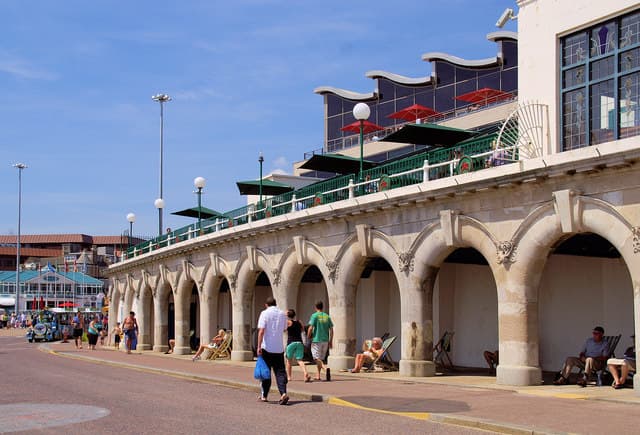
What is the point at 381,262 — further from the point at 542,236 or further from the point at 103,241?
the point at 103,241

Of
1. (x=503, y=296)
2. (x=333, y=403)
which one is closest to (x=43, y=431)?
(x=333, y=403)

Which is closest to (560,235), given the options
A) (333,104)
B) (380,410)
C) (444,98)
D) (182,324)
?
(380,410)

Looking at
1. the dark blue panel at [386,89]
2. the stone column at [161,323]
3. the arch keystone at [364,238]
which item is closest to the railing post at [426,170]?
the arch keystone at [364,238]

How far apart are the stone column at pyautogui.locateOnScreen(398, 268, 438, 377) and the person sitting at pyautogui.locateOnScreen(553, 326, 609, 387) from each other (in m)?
3.93

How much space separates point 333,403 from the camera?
14359 millimetres

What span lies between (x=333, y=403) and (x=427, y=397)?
1.71m

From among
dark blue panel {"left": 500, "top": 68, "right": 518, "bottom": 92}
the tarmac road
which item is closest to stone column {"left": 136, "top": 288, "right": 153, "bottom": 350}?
the tarmac road

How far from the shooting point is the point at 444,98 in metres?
55.2

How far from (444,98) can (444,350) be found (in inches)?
1342

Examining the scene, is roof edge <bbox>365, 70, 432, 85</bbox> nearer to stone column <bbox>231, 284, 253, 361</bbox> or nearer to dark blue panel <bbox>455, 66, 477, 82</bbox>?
dark blue panel <bbox>455, 66, 477, 82</bbox>

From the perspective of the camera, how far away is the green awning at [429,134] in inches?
869

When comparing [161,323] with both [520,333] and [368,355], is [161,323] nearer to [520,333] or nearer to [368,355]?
[368,355]

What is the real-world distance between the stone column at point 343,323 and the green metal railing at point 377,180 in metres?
2.61

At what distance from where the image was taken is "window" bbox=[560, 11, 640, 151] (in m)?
16.6
